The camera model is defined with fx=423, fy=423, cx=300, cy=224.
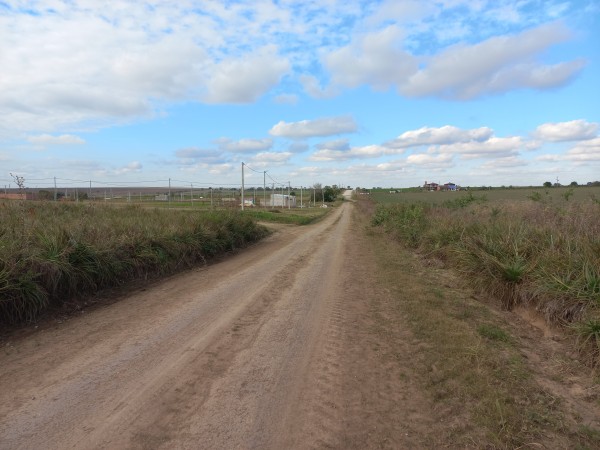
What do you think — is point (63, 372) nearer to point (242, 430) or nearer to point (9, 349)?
point (9, 349)

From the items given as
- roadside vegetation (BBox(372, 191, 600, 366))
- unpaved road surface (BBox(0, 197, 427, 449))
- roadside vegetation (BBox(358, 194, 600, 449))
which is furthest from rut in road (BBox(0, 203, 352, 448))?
roadside vegetation (BBox(372, 191, 600, 366))

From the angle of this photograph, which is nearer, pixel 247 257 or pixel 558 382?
pixel 558 382

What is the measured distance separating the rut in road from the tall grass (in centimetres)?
70

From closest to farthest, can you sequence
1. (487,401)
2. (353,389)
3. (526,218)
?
(487,401), (353,389), (526,218)

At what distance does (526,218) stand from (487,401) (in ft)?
27.3

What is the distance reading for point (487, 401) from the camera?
151 inches

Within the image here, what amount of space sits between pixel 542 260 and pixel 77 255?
8070 millimetres

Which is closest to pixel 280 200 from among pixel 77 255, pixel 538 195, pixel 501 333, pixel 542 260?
pixel 538 195

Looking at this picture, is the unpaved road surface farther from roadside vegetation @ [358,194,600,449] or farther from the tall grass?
the tall grass

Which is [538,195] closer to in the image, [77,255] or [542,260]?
[542,260]

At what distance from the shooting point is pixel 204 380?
434 cm

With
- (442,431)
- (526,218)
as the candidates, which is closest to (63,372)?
(442,431)

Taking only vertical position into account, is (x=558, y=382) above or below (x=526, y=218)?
below

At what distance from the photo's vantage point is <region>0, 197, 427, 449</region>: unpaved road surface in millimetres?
3373
